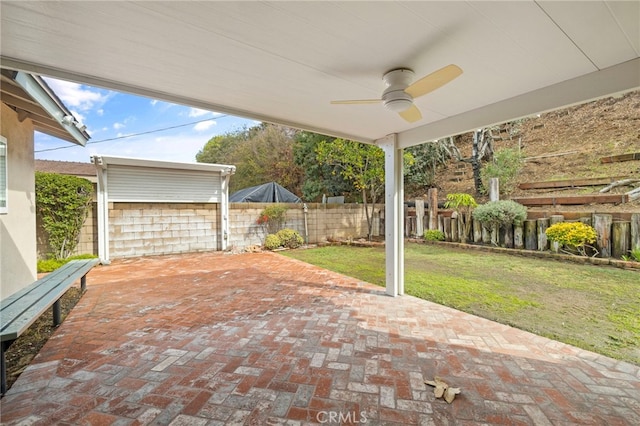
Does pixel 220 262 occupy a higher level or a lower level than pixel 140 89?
lower

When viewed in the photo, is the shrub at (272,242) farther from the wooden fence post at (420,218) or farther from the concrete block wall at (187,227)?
the wooden fence post at (420,218)

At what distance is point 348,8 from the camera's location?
1.47 meters

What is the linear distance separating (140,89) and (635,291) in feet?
21.6

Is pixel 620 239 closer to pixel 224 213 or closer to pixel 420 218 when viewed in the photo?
pixel 420 218

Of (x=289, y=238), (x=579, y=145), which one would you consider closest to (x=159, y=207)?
(x=289, y=238)

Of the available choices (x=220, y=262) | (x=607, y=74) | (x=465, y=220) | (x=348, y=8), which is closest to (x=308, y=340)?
(x=348, y=8)

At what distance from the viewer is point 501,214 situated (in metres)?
6.82

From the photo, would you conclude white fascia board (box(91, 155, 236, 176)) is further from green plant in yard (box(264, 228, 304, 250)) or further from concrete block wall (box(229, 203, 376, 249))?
green plant in yard (box(264, 228, 304, 250))

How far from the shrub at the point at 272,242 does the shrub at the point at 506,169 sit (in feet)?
24.3

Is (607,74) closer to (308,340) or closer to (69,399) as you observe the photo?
(308,340)

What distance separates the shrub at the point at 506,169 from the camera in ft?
29.0

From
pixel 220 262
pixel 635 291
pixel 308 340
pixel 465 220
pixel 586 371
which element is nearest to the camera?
pixel 586 371

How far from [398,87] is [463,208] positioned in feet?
25.9

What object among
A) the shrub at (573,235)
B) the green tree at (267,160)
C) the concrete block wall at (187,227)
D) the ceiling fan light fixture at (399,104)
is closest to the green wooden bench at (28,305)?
the ceiling fan light fixture at (399,104)
